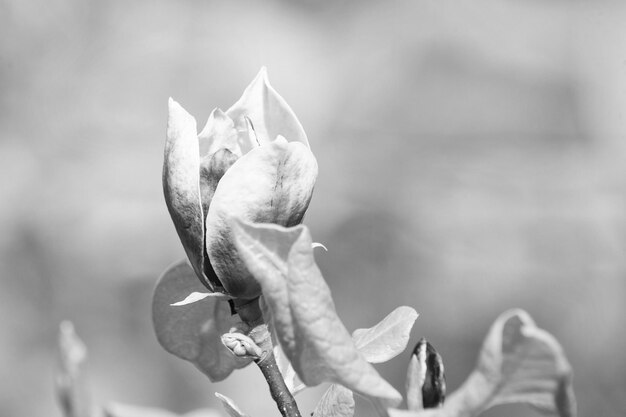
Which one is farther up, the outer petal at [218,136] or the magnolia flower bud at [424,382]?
the outer petal at [218,136]

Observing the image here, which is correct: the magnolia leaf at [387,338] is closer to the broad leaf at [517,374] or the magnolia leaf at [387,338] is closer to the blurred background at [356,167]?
the broad leaf at [517,374]

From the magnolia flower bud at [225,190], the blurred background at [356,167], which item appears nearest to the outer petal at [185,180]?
the magnolia flower bud at [225,190]

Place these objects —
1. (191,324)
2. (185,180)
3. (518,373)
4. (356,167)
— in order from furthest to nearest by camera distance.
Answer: (356,167)
(191,324)
(185,180)
(518,373)

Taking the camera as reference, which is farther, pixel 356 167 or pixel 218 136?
pixel 356 167

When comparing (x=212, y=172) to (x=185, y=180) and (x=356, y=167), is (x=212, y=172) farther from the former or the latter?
(x=356, y=167)

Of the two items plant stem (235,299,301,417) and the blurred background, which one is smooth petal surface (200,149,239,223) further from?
the blurred background

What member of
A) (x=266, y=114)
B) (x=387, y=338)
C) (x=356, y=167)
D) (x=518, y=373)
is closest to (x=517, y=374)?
(x=518, y=373)

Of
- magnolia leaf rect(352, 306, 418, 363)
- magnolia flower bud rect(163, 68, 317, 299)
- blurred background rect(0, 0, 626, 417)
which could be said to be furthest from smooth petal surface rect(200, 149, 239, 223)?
blurred background rect(0, 0, 626, 417)
